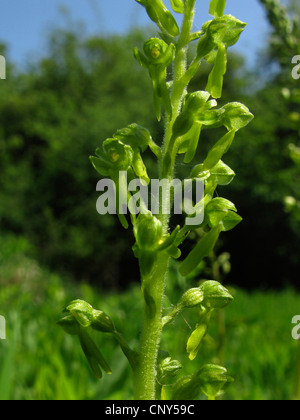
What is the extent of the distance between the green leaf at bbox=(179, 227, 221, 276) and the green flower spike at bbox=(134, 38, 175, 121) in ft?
0.71

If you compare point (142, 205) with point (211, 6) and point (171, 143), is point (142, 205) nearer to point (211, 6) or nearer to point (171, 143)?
point (171, 143)

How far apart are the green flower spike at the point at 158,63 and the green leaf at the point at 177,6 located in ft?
0.40

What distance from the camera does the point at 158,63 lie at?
825 mm

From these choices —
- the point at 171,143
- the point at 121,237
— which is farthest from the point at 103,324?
the point at 121,237

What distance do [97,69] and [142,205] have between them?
24708 mm

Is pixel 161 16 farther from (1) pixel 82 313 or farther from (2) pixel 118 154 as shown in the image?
(1) pixel 82 313

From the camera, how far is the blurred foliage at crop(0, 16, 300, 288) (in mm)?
13945

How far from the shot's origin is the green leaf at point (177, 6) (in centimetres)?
90

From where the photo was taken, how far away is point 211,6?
0.91 meters

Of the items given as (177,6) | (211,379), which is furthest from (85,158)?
(211,379)

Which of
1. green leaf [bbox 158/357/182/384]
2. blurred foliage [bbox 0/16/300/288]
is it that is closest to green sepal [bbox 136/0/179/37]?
green leaf [bbox 158/357/182/384]

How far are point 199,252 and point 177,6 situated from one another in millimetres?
457

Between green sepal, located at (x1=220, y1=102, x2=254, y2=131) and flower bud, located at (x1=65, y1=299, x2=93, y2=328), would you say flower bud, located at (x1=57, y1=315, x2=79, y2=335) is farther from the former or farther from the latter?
green sepal, located at (x1=220, y1=102, x2=254, y2=131)
